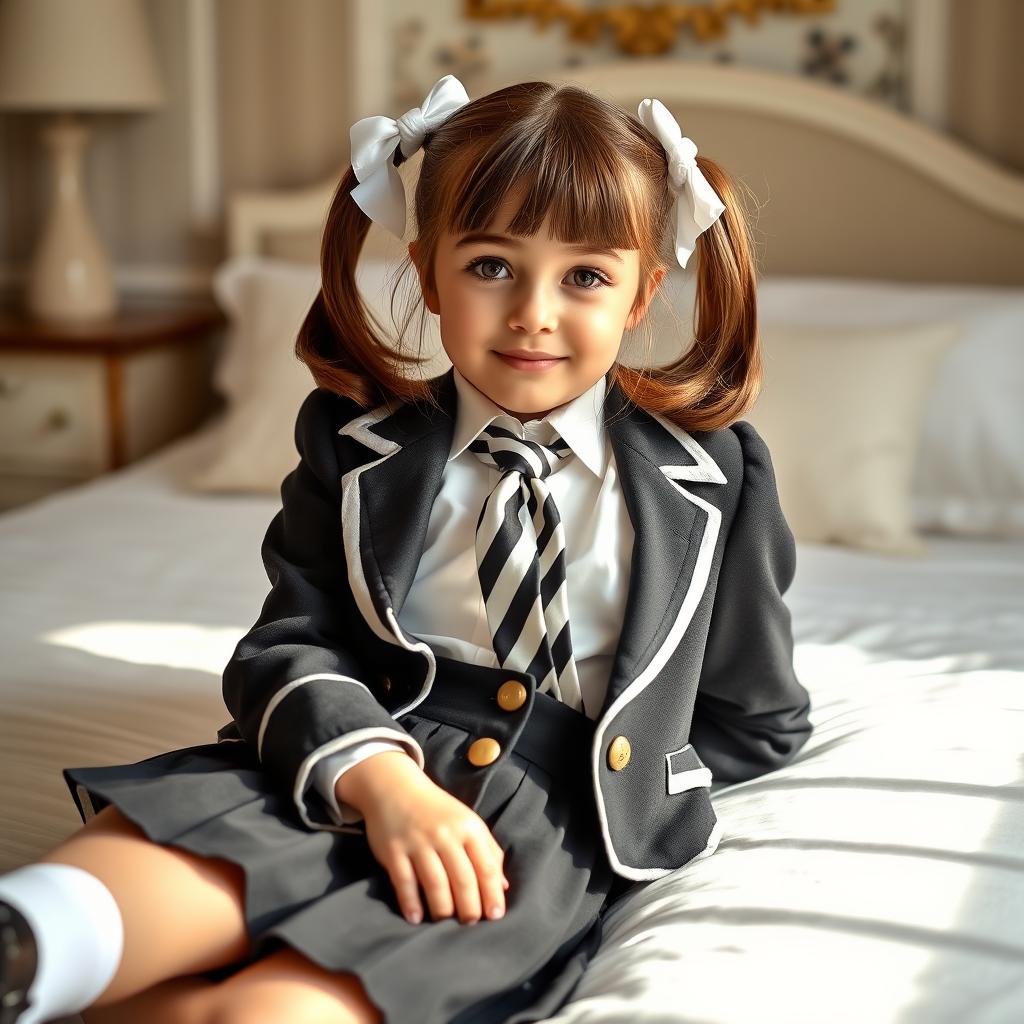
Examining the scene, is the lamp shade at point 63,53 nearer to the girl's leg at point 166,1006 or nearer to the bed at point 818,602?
the bed at point 818,602

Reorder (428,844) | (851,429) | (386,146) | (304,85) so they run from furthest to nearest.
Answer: (304,85) < (851,429) < (386,146) < (428,844)

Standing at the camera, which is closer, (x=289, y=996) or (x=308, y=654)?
(x=289, y=996)

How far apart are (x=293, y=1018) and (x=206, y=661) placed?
786 millimetres

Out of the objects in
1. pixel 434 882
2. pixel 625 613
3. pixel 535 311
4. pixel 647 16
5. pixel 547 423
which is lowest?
pixel 434 882

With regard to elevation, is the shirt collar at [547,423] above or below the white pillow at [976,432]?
above

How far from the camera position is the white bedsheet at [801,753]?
89cm

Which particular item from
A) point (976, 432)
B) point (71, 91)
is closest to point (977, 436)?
point (976, 432)

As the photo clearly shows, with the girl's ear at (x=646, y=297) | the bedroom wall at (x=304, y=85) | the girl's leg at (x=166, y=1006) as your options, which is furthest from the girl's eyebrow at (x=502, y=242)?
the bedroom wall at (x=304, y=85)

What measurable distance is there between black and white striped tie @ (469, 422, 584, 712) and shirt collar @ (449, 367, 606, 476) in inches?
1.1

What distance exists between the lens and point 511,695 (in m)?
1.03

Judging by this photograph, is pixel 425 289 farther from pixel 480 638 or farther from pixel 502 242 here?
pixel 480 638

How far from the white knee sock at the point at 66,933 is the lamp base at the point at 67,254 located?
2.30 m

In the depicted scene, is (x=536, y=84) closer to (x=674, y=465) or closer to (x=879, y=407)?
(x=674, y=465)

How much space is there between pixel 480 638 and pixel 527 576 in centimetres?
7
